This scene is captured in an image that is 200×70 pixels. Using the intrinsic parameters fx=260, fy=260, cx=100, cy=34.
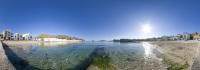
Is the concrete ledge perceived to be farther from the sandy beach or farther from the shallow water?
the sandy beach

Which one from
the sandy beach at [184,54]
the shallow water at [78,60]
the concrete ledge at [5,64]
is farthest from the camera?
the sandy beach at [184,54]

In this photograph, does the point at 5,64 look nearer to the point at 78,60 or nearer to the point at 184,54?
the point at 78,60

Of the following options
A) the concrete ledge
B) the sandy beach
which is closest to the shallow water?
the concrete ledge

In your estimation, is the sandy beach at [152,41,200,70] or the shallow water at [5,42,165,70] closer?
the shallow water at [5,42,165,70]

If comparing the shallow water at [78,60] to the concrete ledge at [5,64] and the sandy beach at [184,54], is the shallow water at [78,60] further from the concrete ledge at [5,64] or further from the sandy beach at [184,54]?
the sandy beach at [184,54]

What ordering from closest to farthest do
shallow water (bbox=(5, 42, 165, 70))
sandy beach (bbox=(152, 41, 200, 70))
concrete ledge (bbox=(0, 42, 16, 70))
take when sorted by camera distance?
1. concrete ledge (bbox=(0, 42, 16, 70))
2. shallow water (bbox=(5, 42, 165, 70))
3. sandy beach (bbox=(152, 41, 200, 70))

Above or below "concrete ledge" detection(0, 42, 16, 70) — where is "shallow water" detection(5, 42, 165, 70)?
below

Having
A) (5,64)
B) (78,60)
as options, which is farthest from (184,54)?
(5,64)

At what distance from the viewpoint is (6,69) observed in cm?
3156

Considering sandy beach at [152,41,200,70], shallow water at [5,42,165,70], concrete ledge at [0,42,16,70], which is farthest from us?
sandy beach at [152,41,200,70]

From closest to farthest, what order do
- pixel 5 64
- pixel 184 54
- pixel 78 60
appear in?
pixel 5 64
pixel 78 60
pixel 184 54

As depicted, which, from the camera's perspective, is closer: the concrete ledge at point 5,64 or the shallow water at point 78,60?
the concrete ledge at point 5,64

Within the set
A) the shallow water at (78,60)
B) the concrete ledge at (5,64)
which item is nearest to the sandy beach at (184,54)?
the shallow water at (78,60)

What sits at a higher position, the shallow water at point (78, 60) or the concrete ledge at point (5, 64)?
the concrete ledge at point (5, 64)
